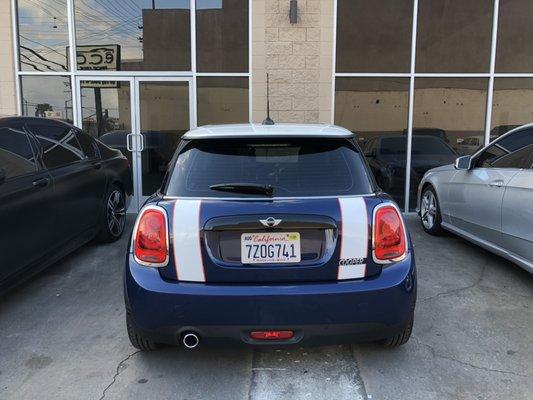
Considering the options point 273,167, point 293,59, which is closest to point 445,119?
point 293,59

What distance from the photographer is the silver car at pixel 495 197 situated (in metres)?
4.71

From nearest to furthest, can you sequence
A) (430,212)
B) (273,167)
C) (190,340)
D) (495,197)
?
(190,340), (273,167), (495,197), (430,212)

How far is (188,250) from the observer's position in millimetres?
2934

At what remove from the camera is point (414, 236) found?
7004 mm

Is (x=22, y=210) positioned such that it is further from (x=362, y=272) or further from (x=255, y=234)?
(x=362, y=272)

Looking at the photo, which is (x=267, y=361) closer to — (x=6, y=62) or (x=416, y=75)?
(x=416, y=75)

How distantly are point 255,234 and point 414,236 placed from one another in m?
4.58

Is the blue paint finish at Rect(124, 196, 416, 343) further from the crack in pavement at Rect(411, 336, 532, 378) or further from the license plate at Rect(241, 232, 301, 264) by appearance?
the crack in pavement at Rect(411, 336, 532, 378)

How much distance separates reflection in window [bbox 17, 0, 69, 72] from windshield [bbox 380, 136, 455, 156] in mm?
5511

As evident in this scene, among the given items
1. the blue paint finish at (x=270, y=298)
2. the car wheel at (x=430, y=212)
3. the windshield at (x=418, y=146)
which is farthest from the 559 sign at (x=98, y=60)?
the blue paint finish at (x=270, y=298)

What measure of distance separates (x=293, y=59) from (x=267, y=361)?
5.91 metres

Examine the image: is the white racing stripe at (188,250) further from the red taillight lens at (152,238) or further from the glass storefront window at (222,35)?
the glass storefront window at (222,35)

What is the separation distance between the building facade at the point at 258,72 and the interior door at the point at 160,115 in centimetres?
2

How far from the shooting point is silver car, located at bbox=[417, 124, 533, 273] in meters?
4.71
